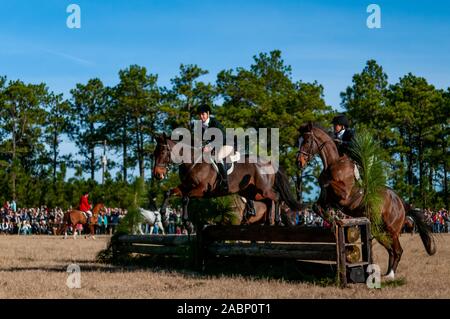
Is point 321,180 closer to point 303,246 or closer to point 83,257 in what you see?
point 303,246

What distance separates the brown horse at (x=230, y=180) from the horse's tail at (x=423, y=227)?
2.38 m

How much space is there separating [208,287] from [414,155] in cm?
4066

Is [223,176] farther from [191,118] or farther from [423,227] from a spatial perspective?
[191,118]

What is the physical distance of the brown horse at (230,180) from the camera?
11352mm

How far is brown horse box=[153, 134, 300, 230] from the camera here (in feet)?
37.2

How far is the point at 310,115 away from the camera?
141ft

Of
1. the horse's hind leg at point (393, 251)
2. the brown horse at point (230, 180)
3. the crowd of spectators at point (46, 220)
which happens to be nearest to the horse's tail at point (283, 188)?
the brown horse at point (230, 180)

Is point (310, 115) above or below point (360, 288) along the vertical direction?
above

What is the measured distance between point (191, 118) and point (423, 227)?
37.6m

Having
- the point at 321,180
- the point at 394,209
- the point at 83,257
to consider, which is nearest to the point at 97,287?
the point at 321,180

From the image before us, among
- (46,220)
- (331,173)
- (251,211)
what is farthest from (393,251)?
(46,220)

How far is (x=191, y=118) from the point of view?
4850 cm

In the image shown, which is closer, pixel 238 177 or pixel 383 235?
pixel 383 235

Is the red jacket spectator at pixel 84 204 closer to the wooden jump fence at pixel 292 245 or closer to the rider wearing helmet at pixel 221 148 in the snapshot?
the wooden jump fence at pixel 292 245
